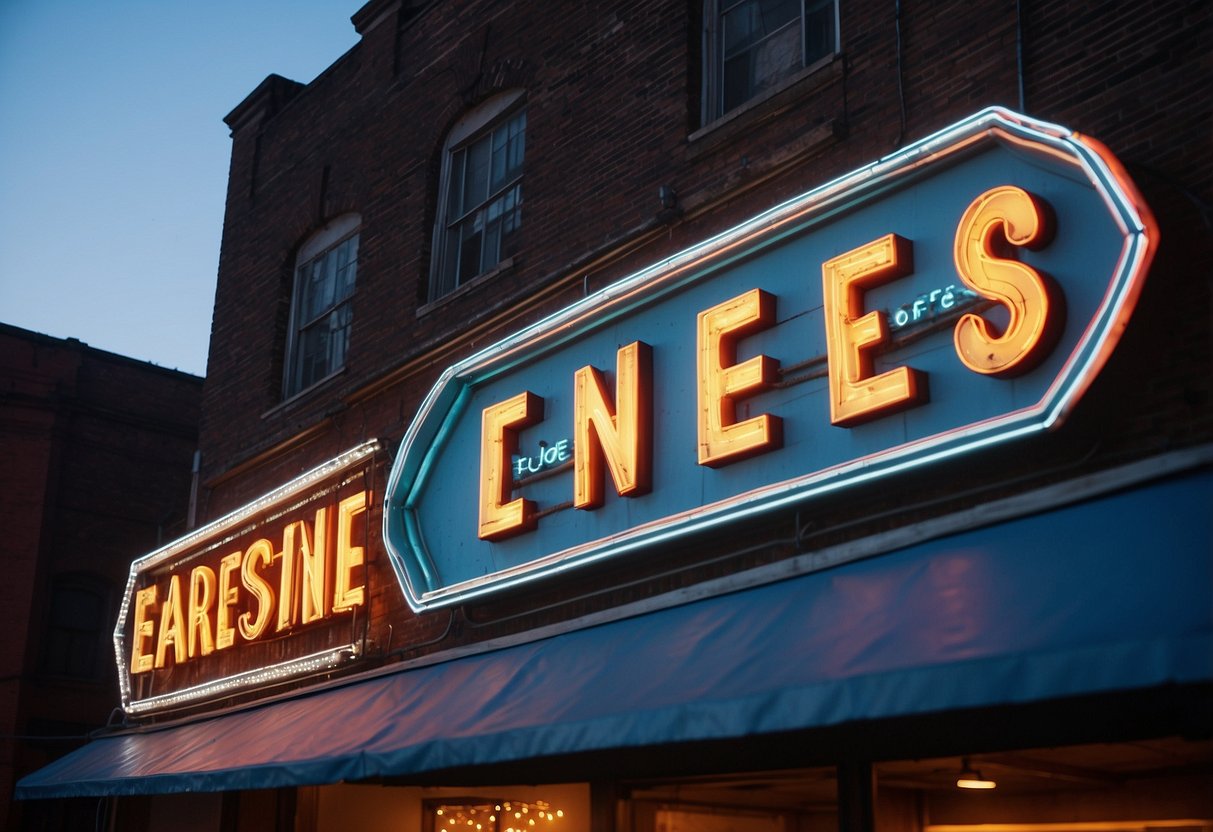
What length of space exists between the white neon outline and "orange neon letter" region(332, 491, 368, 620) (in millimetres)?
341

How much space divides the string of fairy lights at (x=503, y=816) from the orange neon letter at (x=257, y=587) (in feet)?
7.56

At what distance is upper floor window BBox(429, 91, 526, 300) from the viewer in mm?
11070

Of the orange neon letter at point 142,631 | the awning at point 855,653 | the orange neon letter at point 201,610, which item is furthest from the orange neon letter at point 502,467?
the orange neon letter at point 142,631

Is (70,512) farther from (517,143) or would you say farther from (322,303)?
(517,143)

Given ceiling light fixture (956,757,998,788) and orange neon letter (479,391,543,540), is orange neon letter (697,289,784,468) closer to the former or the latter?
orange neon letter (479,391,543,540)

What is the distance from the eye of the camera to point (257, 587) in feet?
39.2

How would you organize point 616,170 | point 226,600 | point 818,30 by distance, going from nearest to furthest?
point 818,30 < point 616,170 < point 226,600

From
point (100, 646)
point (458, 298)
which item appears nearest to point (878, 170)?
point (458, 298)

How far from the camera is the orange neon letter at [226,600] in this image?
1231 cm

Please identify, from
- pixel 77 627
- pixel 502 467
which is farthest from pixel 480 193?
pixel 77 627

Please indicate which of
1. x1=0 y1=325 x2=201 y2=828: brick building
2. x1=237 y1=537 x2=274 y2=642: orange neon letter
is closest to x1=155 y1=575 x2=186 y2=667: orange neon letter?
x1=237 y1=537 x2=274 y2=642: orange neon letter

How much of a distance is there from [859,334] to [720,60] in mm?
3239

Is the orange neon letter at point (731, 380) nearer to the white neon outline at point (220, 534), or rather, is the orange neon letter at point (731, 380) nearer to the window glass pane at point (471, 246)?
the window glass pane at point (471, 246)

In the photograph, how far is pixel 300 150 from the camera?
45.9 ft
